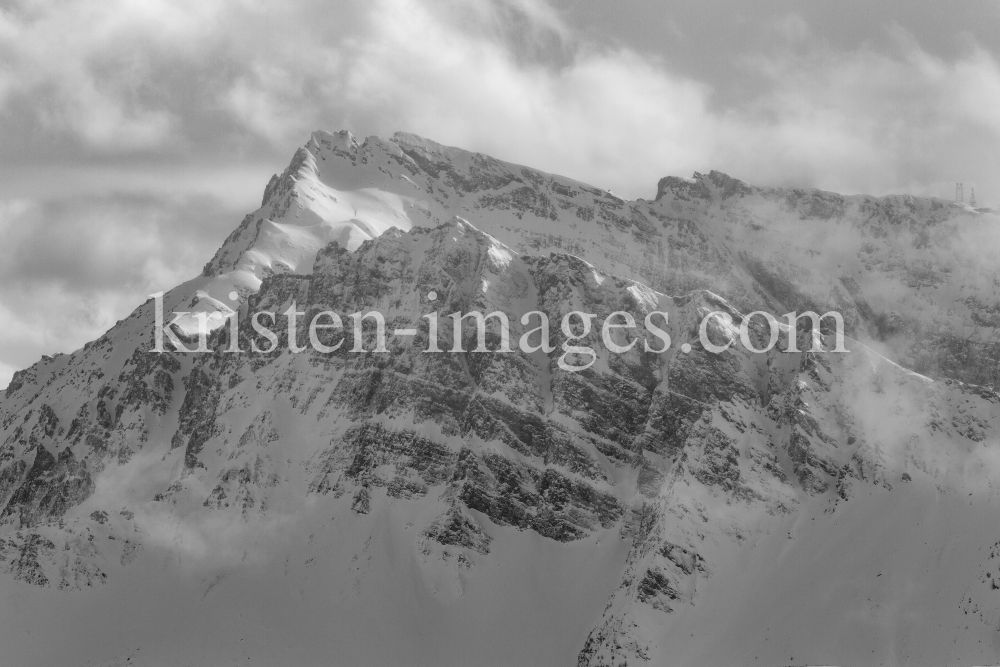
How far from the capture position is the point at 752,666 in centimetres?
19962

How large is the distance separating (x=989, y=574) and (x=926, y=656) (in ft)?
46.0

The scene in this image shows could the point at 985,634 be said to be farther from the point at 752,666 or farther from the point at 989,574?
the point at 752,666

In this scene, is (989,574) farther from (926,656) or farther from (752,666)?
(752,666)

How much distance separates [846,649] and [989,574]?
764 inches

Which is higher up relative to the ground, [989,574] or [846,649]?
[989,574]

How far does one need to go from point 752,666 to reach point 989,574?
30.3 metres

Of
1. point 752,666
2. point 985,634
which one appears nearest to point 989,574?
point 985,634

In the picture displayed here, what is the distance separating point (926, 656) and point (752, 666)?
20289 millimetres

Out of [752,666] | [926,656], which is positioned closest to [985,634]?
[926,656]

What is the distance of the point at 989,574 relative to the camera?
7859 inches

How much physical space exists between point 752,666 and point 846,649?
11.2 metres

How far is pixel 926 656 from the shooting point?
19325cm

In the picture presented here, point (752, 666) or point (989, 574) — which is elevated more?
point (989, 574)

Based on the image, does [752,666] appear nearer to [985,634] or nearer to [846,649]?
[846,649]
